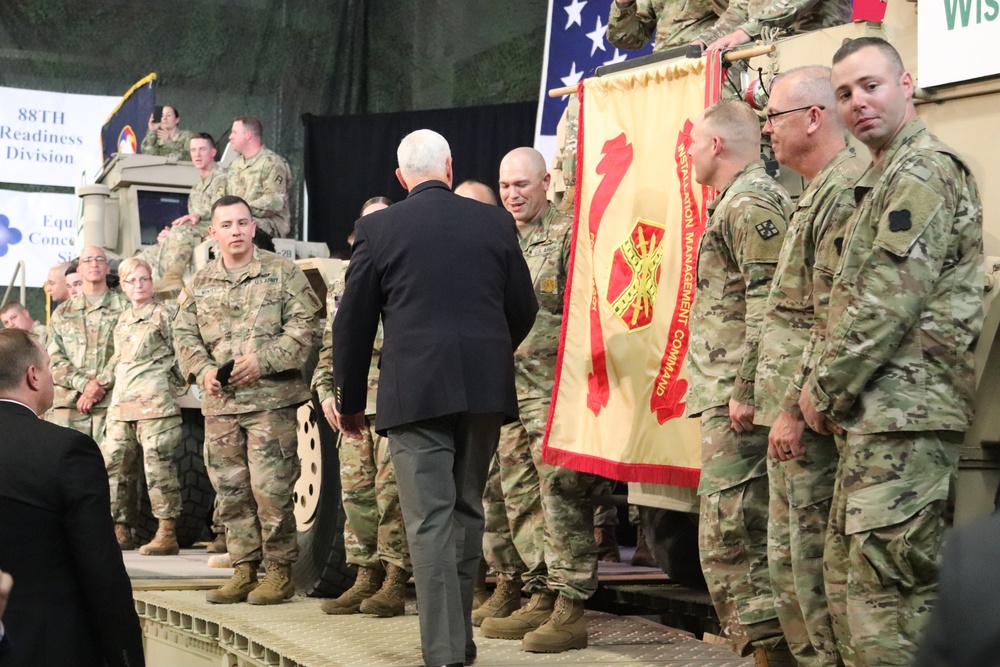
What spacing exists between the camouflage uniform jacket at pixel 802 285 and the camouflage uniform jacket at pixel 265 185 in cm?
577

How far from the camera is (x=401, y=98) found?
1409cm

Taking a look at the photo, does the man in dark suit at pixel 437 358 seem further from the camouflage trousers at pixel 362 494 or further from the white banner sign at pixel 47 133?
the white banner sign at pixel 47 133

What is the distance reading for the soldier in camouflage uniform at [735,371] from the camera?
3484mm

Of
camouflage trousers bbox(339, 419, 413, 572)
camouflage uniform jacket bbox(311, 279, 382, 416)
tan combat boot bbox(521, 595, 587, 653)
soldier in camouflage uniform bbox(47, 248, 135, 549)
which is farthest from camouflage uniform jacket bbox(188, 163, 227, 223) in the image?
tan combat boot bbox(521, 595, 587, 653)

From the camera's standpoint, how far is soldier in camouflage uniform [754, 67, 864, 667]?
3.04m

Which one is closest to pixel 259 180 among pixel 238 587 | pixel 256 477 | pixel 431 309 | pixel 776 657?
pixel 256 477

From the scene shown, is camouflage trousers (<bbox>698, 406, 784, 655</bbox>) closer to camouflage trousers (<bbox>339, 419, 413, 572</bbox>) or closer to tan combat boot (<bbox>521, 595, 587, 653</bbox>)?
tan combat boot (<bbox>521, 595, 587, 653</bbox>)

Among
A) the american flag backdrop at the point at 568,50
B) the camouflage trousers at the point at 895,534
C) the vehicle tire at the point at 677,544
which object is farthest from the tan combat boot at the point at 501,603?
the american flag backdrop at the point at 568,50

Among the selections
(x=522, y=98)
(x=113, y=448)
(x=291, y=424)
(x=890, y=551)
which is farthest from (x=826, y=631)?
(x=522, y=98)

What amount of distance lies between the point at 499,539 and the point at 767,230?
188 centimetres

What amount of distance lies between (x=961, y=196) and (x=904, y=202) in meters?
0.12

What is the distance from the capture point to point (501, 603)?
485cm

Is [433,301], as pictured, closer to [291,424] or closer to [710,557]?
[710,557]

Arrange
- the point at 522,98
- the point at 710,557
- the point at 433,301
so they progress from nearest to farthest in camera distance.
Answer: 1. the point at 710,557
2. the point at 433,301
3. the point at 522,98
